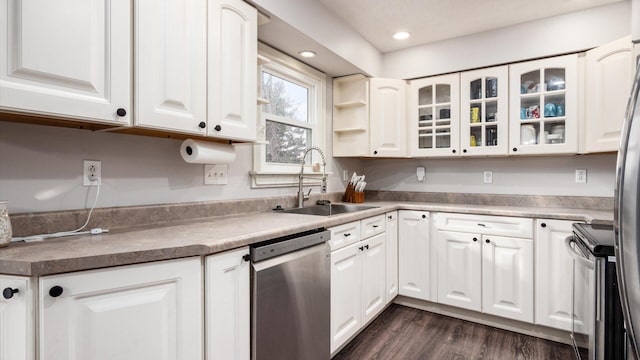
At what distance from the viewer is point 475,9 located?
242 cm

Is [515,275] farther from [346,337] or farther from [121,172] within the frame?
[121,172]

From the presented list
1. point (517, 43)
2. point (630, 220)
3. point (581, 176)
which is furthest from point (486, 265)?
point (630, 220)

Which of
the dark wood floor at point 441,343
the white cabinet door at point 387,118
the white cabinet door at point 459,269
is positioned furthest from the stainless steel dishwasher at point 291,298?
the white cabinet door at point 387,118

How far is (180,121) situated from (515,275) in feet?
8.09

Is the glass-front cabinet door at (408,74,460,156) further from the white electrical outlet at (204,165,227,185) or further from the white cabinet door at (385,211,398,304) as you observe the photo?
the white electrical outlet at (204,165,227,185)

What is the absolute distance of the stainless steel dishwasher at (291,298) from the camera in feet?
4.46

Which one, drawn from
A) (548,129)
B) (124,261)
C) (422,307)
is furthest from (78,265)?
(548,129)

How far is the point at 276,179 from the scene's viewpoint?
Answer: 2.37m

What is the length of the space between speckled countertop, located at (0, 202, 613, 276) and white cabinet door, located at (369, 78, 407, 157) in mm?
1336

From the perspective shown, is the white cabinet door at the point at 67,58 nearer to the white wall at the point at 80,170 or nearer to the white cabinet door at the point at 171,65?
the white cabinet door at the point at 171,65

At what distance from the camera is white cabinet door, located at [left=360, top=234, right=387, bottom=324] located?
7.35 ft

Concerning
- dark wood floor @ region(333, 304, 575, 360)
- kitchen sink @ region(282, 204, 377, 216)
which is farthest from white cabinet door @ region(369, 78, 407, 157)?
dark wood floor @ region(333, 304, 575, 360)

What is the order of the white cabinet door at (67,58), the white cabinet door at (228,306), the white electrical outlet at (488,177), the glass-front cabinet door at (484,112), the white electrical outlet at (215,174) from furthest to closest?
1. the white electrical outlet at (488,177)
2. the glass-front cabinet door at (484,112)
3. the white electrical outlet at (215,174)
4. the white cabinet door at (228,306)
5. the white cabinet door at (67,58)

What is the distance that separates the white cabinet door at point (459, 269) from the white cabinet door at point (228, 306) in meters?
1.84
